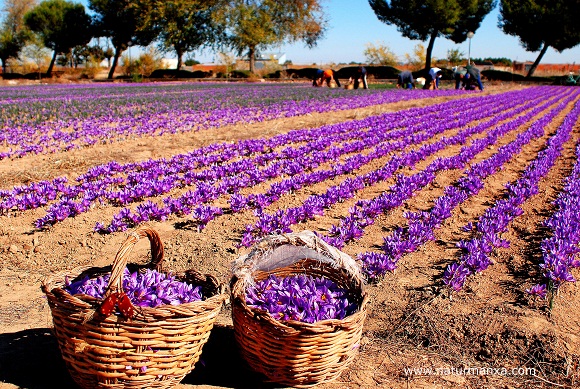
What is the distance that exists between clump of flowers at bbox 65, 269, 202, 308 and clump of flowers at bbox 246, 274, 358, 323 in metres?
0.41

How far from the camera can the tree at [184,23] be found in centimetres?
6275

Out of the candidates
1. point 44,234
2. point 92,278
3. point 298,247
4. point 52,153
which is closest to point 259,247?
point 298,247

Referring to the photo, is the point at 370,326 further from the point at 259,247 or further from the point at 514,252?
the point at 514,252

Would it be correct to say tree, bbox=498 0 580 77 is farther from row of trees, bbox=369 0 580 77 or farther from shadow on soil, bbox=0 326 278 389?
shadow on soil, bbox=0 326 278 389

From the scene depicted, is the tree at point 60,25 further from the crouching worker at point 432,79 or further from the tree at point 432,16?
the crouching worker at point 432,79

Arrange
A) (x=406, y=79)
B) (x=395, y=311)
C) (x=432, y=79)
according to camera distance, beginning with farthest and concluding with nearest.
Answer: (x=406, y=79), (x=432, y=79), (x=395, y=311)

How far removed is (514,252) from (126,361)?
4.21 m

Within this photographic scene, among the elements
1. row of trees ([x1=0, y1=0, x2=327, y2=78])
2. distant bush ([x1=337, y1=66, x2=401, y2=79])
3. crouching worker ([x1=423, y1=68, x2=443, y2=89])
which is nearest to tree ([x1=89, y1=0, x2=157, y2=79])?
row of trees ([x1=0, y1=0, x2=327, y2=78])

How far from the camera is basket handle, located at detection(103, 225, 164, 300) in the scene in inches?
111

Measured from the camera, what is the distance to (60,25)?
67062 mm

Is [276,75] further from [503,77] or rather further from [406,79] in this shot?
[406,79]

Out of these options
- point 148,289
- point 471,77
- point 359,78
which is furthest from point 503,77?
point 148,289

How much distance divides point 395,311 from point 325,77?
3897cm

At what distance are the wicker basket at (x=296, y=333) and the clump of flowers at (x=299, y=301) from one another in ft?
0.25
